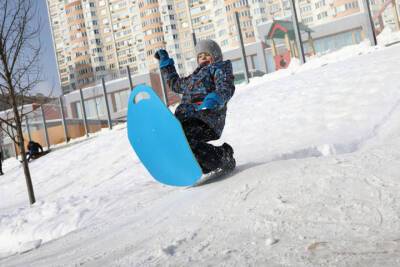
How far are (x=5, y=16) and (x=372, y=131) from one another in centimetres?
550

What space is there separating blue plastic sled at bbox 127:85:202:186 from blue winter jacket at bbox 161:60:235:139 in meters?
0.28

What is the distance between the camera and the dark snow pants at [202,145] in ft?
9.79

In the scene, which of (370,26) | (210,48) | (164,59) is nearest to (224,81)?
(210,48)

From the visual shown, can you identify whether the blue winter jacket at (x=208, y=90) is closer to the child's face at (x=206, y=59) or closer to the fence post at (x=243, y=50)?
the child's face at (x=206, y=59)

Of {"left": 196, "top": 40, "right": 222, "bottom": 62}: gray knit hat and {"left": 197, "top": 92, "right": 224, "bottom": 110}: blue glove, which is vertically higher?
{"left": 196, "top": 40, "right": 222, "bottom": 62}: gray knit hat

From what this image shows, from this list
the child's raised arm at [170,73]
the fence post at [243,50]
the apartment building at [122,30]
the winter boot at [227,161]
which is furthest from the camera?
the apartment building at [122,30]

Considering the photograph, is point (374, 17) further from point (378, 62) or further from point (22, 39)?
point (22, 39)

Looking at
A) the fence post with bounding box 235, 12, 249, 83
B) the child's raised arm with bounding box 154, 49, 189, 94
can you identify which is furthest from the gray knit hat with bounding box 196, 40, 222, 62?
the fence post with bounding box 235, 12, 249, 83

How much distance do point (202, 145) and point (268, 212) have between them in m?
1.24

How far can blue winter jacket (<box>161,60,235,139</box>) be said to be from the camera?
9.68ft

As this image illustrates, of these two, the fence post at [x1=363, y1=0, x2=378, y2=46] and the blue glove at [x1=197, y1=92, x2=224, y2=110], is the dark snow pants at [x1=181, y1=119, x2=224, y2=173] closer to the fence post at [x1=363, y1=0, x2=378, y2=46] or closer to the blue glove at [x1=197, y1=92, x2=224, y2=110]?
the blue glove at [x1=197, y1=92, x2=224, y2=110]

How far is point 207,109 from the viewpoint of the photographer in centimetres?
288

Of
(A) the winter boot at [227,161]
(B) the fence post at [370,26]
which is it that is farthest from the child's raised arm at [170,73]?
(B) the fence post at [370,26]

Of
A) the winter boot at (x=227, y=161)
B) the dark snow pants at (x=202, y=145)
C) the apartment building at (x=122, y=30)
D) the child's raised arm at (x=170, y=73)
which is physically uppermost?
the apartment building at (x=122, y=30)
